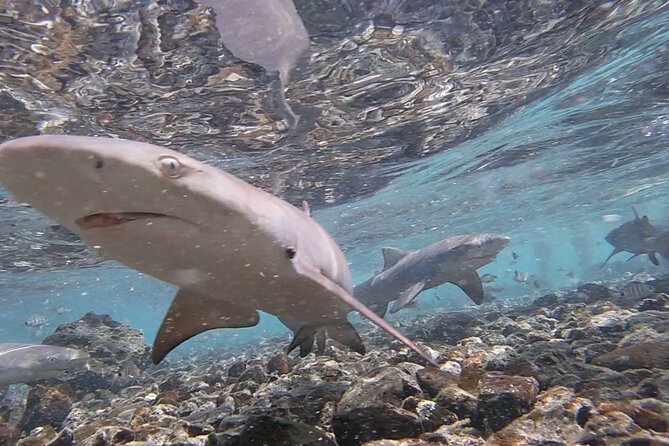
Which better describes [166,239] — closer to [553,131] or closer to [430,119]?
[430,119]

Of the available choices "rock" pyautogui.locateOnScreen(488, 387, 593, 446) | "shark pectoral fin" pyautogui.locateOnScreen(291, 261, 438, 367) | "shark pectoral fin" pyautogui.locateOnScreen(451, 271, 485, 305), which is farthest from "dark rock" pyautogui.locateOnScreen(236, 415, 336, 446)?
"shark pectoral fin" pyautogui.locateOnScreen(451, 271, 485, 305)

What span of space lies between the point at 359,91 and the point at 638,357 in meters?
7.38

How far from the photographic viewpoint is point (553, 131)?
16.6 meters

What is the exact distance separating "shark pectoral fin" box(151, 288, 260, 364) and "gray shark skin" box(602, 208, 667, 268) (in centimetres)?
1580

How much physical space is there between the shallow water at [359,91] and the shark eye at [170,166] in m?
4.79

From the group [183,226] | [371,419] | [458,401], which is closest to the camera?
[183,226]

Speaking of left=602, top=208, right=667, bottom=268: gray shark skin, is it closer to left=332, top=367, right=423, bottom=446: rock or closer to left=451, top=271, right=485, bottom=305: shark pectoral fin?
left=451, top=271, right=485, bottom=305: shark pectoral fin

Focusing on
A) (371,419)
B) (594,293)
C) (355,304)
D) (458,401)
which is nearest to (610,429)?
(458,401)

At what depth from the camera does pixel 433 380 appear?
445 cm

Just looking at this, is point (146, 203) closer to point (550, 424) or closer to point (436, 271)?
point (550, 424)

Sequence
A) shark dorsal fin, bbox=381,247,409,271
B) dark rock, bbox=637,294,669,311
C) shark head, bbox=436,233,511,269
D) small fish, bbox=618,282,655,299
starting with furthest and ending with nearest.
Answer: shark dorsal fin, bbox=381,247,409,271
small fish, bbox=618,282,655,299
shark head, bbox=436,233,511,269
dark rock, bbox=637,294,669,311

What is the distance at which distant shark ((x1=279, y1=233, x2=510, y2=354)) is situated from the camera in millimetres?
10734

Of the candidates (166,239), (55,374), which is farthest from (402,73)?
(55,374)

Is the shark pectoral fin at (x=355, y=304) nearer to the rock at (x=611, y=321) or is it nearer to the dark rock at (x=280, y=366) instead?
the dark rock at (x=280, y=366)
